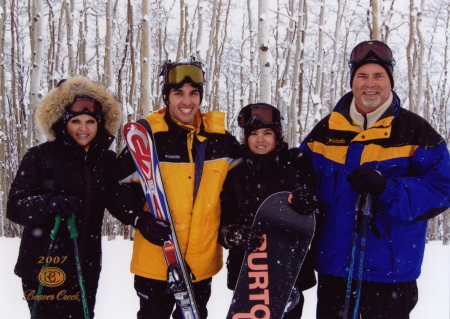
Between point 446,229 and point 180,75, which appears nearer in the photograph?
point 180,75

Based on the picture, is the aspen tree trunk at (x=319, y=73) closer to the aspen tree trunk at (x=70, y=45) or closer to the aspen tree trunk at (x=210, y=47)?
the aspen tree trunk at (x=210, y=47)

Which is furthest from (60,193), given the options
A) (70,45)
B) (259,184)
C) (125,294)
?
(70,45)

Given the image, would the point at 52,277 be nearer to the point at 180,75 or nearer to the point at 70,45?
the point at 180,75

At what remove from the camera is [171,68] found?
2490 mm

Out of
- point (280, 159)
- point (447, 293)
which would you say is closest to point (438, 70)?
point (447, 293)

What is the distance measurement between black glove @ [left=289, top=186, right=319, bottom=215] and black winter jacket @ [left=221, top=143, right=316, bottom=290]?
16cm

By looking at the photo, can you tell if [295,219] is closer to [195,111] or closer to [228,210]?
[228,210]

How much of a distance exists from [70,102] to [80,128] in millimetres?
186

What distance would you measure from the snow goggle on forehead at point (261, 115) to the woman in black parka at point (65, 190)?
0.93 m

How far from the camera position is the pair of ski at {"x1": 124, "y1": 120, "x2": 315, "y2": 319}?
90.5 inches

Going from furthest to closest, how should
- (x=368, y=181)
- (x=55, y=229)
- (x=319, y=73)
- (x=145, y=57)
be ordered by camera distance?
(x=319, y=73) → (x=145, y=57) → (x=55, y=229) → (x=368, y=181)

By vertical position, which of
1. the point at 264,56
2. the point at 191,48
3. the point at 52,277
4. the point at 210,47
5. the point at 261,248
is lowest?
the point at 52,277

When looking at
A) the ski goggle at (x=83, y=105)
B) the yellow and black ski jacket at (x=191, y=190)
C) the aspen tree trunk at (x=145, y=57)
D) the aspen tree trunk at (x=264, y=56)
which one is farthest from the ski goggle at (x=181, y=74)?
the aspen tree trunk at (x=145, y=57)

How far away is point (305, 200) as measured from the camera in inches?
86.0
